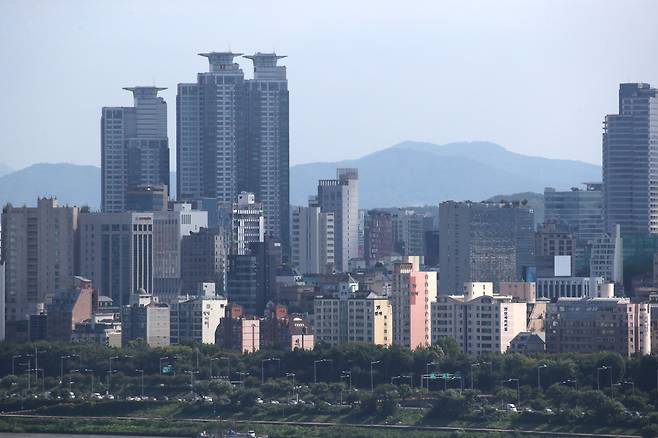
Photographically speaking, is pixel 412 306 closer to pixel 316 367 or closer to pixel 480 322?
pixel 480 322

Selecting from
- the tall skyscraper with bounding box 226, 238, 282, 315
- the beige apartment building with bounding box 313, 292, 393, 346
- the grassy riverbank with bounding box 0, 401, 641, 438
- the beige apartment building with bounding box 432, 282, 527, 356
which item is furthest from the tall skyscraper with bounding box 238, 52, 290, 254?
the grassy riverbank with bounding box 0, 401, 641, 438

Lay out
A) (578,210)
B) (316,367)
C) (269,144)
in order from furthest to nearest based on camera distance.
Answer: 1. (269,144)
2. (578,210)
3. (316,367)

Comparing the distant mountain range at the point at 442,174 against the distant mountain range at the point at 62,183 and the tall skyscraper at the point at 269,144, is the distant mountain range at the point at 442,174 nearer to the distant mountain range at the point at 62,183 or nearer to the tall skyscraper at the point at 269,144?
the distant mountain range at the point at 62,183

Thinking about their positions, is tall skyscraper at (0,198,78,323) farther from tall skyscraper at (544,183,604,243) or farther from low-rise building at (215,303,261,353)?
tall skyscraper at (544,183,604,243)

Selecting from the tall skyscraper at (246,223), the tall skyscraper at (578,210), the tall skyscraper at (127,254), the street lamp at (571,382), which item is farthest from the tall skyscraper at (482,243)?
the street lamp at (571,382)

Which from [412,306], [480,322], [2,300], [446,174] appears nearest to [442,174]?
[446,174]

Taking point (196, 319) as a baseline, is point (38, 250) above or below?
above

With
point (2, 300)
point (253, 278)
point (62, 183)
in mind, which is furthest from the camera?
point (62, 183)
